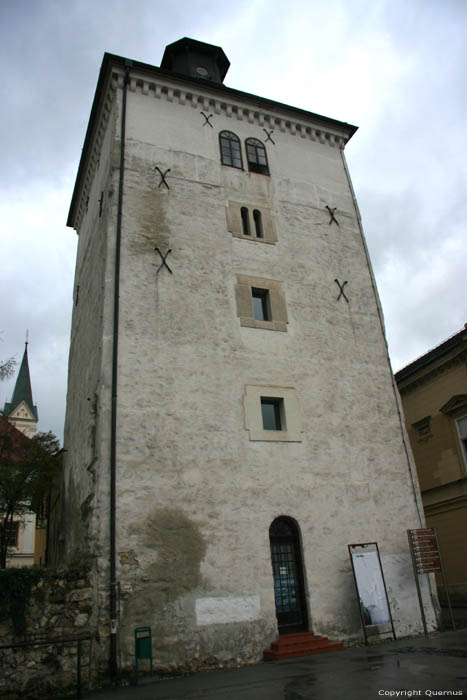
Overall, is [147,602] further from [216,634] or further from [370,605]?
[370,605]

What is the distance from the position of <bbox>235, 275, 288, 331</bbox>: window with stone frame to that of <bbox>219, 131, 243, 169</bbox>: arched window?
14.3 feet

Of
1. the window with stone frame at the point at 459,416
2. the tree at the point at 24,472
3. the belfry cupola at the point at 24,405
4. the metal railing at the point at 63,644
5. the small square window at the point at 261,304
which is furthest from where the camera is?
the belfry cupola at the point at 24,405

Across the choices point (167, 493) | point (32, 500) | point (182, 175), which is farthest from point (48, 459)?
point (182, 175)

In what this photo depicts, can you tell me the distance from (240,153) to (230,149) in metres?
0.35

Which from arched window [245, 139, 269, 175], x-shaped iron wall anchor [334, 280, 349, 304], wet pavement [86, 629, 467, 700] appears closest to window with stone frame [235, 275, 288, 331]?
x-shaped iron wall anchor [334, 280, 349, 304]

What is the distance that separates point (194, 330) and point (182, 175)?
17.2ft

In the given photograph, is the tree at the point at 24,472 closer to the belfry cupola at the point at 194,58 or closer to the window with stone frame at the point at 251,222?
the window with stone frame at the point at 251,222

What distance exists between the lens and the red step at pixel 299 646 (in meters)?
10.6

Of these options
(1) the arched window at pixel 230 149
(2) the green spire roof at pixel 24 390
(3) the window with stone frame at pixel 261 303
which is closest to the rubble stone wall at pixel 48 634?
(3) the window with stone frame at pixel 261 303

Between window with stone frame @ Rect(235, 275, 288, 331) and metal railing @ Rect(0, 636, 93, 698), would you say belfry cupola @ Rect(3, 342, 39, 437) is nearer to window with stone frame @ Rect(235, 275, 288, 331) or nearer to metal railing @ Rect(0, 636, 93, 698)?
window with stone frame @ Rect(235, 275, 288, 331)

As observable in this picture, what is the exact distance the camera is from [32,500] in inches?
720

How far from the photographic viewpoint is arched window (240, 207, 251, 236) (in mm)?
15656

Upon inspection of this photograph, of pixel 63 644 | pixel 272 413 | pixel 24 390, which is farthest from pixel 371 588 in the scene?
pixel 24 390

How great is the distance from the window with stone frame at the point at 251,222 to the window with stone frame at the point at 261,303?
154 cm
